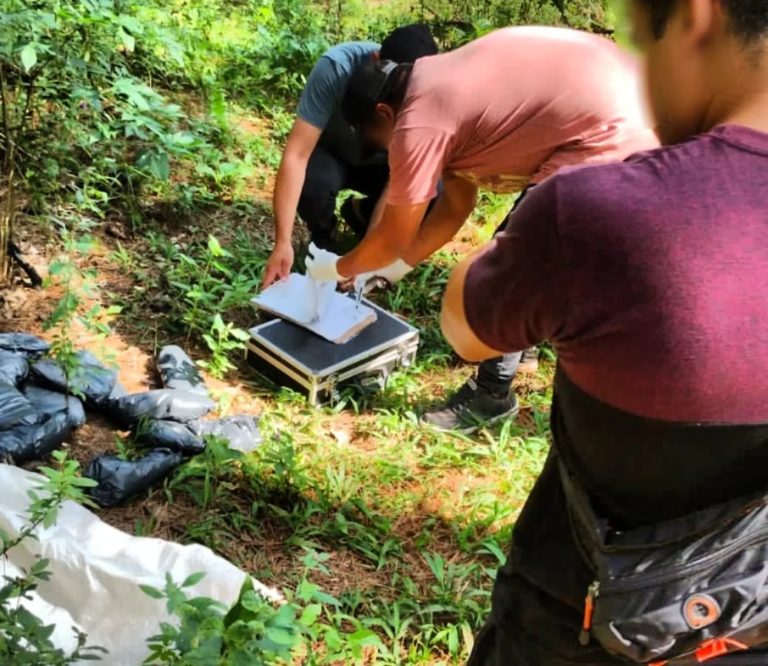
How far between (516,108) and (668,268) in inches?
55.4

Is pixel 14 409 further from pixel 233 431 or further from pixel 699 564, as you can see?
pixel 699 564

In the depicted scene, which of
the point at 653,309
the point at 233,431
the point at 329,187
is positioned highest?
the point at 653,309

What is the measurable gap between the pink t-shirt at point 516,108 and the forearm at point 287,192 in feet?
2.83

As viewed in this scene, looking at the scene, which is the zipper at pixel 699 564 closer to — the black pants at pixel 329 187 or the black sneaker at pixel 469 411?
the black sneaker at pixel 469 411

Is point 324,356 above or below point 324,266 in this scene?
below

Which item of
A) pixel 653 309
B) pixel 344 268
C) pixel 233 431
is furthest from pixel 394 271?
pixel 653 309

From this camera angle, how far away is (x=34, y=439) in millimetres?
2387

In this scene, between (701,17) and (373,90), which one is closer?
(701,17)

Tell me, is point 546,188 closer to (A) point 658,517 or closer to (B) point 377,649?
(A) point 658,517

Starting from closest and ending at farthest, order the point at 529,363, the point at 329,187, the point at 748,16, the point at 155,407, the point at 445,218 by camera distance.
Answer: the point at 748,16 < the point at 155,407 < the point at 445,218 < the point at 529,363 < the point at 329,187

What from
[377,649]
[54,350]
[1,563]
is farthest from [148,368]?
[377,649]

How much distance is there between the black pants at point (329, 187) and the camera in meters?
3.55

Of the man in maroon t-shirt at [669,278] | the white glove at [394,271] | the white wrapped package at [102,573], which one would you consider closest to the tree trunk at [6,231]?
the white wrapped package at [102,573]

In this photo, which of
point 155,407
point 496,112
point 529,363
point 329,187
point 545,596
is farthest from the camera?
point 329,187
